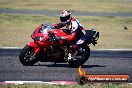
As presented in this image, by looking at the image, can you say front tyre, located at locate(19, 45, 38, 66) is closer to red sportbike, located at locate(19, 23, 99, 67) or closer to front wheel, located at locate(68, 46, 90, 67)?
red sportbike, located at locate(19, 23, 99, 67)

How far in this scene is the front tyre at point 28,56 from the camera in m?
12.9

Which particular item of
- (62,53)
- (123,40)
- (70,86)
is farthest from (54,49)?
(123,40)

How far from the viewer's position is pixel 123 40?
870 inches

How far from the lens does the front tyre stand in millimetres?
12922

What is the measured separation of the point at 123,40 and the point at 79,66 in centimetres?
921

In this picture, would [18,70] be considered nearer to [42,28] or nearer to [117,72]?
[42,28]

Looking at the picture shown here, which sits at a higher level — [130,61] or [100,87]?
[100,87]

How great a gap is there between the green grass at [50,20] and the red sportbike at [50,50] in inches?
218

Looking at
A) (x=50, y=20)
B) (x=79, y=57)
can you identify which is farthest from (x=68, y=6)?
(x=79, y=57)

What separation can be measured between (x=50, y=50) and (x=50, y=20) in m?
19.7

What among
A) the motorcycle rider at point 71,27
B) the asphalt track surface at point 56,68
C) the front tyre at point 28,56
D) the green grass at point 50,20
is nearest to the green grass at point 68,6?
→ the green grass at point 50,20

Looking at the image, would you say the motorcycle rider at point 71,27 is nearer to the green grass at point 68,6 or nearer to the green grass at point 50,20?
the green grass at point 50,20

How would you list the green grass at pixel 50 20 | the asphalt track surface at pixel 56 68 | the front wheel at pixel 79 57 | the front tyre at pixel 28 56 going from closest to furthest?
the asphalt track surface at pixel 56 68 < the front tyre at pixel 28 56 < the front wheel at pixel 79 57 < the green grass at pixel 50 20

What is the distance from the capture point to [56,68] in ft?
41.8
